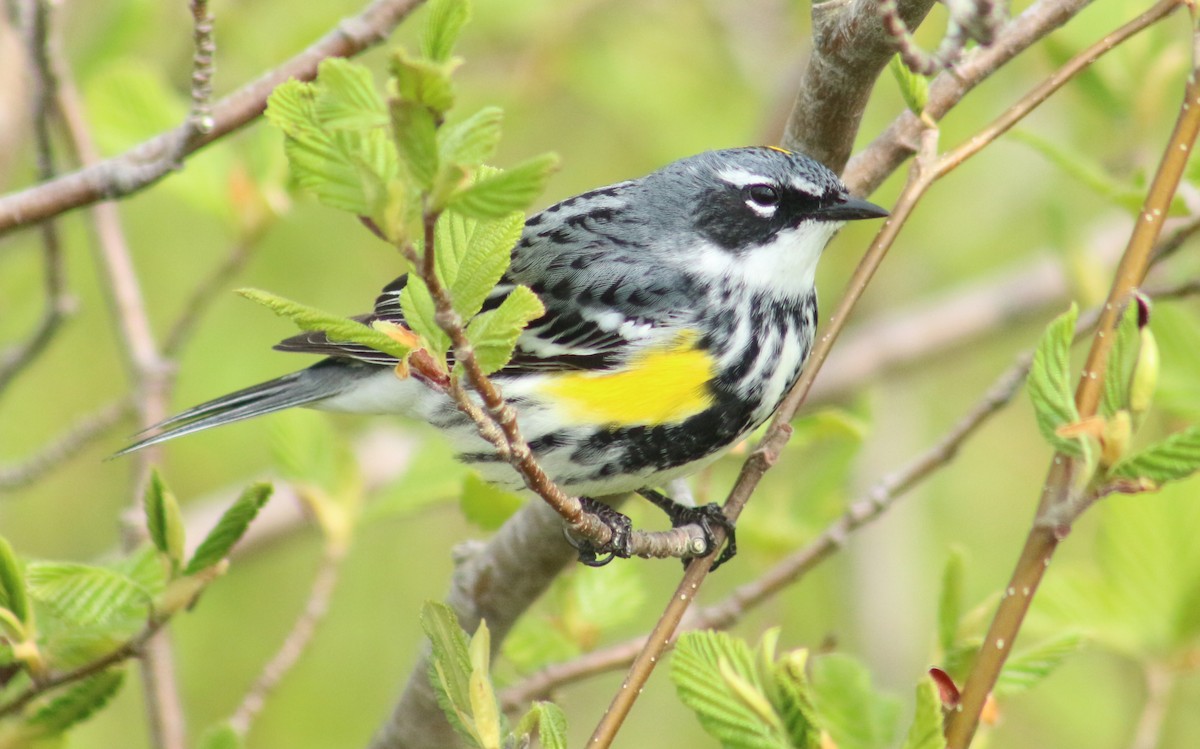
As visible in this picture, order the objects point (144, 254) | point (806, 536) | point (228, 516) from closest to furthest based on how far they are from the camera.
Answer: point (228, 516), point (806, 536), point (144, 254)

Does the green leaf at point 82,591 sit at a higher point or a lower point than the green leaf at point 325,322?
lower

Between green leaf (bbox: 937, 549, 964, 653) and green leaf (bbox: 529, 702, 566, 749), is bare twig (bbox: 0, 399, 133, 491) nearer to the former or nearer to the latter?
green leaf (bbox: 529, 702, 566, 749)

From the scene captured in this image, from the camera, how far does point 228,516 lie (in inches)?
68.1

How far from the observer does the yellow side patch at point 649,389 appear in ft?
7.63

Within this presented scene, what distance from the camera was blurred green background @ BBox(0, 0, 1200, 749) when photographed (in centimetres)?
357

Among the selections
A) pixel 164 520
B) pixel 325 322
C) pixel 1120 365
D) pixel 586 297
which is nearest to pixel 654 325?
pixel 586 297

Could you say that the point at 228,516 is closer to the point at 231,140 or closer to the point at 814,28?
the point at 814,28

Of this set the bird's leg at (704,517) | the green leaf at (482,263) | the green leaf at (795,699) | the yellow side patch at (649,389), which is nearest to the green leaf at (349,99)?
the green leaf at (482,263)

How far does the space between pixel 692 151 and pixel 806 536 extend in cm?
161

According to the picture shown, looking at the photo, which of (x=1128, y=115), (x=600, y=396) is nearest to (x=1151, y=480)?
(x=600, y=396)

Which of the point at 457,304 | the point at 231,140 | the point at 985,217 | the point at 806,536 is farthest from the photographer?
the point at 985,217

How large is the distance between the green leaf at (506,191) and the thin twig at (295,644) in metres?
1.42

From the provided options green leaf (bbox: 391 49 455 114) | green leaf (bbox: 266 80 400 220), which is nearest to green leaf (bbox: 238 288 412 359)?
green leaf (bbox: 266 80 400 220)

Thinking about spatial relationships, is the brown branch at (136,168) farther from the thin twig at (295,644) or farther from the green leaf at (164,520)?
the thin twig at (295,644)
